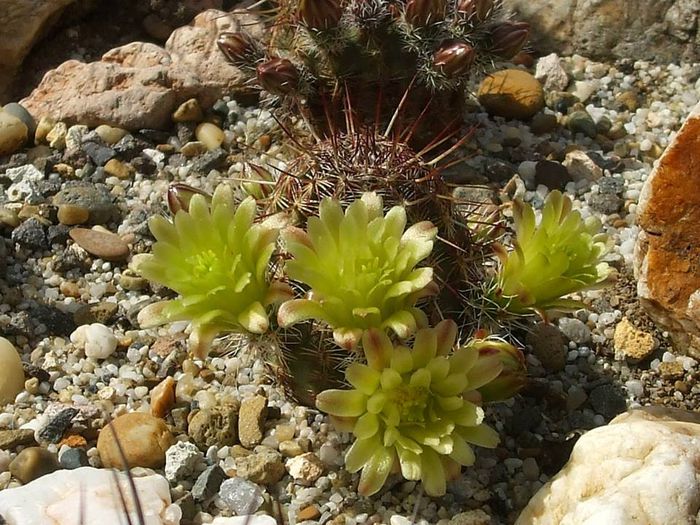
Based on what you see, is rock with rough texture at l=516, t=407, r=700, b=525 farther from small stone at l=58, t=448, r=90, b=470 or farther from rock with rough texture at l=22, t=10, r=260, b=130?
rock with rough texture at l=22, t=10, r=260, b=130

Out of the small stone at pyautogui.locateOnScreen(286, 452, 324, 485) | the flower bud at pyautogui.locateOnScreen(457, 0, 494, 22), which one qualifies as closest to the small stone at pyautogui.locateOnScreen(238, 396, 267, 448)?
the small stone at pyautogui.locateOnScreen(286, 452, 324, 485)

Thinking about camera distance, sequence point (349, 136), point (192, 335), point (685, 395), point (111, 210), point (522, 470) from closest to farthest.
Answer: point (192, 335)
point (349, 136)
point (522, 470)
point (685, 395)
point (111, 210)

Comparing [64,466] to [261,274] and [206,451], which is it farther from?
[261,274]

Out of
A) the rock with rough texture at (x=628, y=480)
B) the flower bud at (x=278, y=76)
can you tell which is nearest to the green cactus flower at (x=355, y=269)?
the rock with rough texture at (x=628, y=480)

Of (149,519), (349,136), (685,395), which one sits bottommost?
(685,395)

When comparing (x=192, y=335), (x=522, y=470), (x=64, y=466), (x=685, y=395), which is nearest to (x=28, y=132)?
(x=64, y=466)

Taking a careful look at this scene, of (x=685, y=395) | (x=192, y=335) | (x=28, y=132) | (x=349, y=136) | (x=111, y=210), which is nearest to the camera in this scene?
(x=192, y=335)

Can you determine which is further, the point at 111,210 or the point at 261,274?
the point at 111,210
